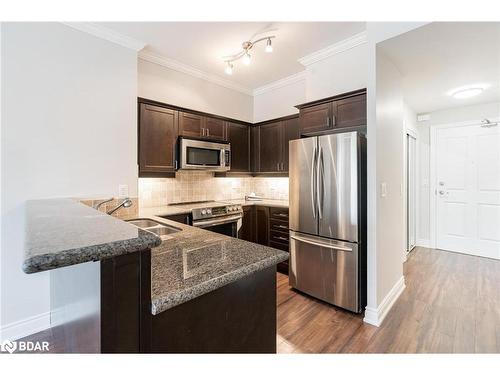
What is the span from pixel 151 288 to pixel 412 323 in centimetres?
241

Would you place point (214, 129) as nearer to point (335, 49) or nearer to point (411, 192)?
point (335, 49)

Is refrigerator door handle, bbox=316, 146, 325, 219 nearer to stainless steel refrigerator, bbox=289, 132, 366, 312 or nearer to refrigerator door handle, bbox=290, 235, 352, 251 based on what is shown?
stainless steel refrigerator, bbox=289, 132, 366, 312

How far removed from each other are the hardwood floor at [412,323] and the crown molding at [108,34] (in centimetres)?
262

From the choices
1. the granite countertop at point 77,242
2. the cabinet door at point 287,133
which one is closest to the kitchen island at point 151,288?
the granite countertop at point 77,242

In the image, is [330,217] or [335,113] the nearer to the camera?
[330,217]

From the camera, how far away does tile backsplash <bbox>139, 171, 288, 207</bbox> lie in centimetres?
317

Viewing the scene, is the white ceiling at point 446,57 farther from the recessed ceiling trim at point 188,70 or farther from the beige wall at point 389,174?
the recessed ceiling trim at point 188,70

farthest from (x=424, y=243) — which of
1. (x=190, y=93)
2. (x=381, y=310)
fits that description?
(x=190, y=93)

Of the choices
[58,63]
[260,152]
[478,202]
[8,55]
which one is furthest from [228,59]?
[478,202]

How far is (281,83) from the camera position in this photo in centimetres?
391

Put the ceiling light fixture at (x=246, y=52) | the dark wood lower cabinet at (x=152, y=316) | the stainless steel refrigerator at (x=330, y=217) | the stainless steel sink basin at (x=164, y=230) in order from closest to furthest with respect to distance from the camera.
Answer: the dark wood lower cabinet at (x=152, y=316) < the stainless steel sink basin at (x=164, y=230) < the stainless steel refrigerator at (x=330, y=217) < the ceiling light fixture at (x=246, y=52)

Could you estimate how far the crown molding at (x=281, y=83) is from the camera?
143 inches

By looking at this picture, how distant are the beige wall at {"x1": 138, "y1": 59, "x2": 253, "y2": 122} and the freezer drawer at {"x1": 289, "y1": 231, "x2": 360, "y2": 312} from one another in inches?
92.1
